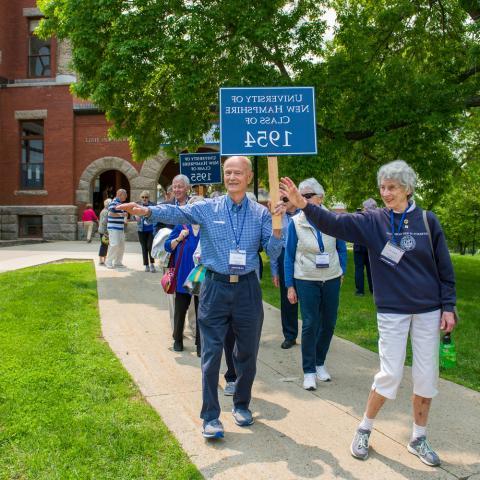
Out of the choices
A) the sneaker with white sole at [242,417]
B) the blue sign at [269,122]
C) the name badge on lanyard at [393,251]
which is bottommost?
the sneaker with white sole at [242,417]

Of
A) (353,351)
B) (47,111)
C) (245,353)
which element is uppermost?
(47,111)

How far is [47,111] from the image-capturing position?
2458cm

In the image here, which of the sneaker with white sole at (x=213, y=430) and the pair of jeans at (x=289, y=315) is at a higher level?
the pair of jeans at (x=289, y=315)

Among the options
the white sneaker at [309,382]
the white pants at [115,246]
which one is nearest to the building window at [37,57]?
the white pants at [115,246]

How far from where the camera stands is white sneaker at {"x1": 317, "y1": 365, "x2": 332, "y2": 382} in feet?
18.0

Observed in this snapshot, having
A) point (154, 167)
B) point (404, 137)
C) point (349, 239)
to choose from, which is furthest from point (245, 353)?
point (154, 167)

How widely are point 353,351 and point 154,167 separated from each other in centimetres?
1900

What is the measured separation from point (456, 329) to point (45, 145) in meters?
21.1

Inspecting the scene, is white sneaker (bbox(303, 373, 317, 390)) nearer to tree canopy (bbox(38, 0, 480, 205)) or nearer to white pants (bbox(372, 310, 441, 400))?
white pants (bbox(372, 310, 441, 400))

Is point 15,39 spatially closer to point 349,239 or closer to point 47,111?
point 47,111

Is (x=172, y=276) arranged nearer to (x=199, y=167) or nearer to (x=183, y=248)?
(x=183, y=248)

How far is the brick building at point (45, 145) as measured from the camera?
24406 mm

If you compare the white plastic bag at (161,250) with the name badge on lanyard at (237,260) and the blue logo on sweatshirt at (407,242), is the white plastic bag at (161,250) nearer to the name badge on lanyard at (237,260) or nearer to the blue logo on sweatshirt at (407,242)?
the name badge on lanyard at (237,260)

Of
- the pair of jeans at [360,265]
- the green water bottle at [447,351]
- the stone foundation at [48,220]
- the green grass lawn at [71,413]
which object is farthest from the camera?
the stone foundation at [48,220]
